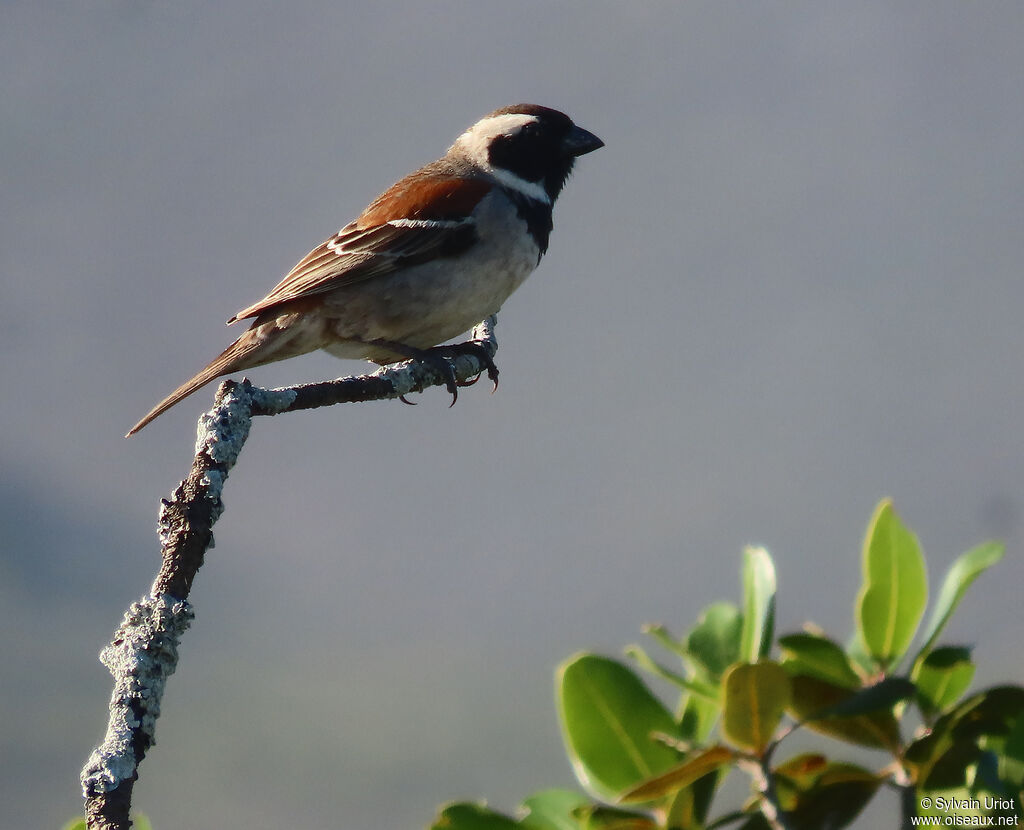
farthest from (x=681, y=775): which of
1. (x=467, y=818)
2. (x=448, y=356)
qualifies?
(x=448, y=356)

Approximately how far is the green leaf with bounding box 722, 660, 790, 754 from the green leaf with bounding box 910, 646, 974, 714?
25 centimetres

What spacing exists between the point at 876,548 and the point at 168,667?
1644 millimetres

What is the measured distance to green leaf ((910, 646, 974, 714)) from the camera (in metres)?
1.47

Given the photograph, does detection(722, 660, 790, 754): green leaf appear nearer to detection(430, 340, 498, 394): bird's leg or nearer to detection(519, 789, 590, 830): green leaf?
detection(519, 789, 590, 830): green leaf

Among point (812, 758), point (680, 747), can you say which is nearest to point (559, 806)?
point (680, 747)

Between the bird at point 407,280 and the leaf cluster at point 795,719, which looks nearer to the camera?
the leaf cluster at point 795,719

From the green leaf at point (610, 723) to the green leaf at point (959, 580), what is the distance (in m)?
0.39

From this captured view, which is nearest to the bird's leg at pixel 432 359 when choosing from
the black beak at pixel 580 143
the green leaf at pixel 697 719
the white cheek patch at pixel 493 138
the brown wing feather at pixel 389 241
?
the brown wing feather at pixel 389 241

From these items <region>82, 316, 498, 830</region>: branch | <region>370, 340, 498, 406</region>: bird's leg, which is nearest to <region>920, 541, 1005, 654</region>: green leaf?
<region>82, 316, 498, 830</region>: branch

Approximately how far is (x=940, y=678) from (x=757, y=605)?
0.97ft

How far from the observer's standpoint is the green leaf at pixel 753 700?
1297mm

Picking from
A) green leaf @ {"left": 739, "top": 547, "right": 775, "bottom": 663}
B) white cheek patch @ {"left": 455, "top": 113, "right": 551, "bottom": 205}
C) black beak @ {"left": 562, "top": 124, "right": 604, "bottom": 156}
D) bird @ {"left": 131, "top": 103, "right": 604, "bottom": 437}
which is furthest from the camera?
black beak @ {"left": 562, "top": 124, "right": 604, "bottom": 156}

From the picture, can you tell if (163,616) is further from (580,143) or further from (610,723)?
(580,143)

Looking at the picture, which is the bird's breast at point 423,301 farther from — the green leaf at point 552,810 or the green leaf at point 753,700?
the green leaf at point 753,700
